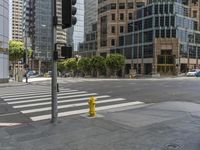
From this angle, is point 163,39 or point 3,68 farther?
point 163,39

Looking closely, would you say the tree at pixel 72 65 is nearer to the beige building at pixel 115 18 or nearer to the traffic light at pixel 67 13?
the beige building at pixel 115 18

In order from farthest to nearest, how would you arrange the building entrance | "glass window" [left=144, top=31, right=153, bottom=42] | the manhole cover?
"glass window" [left=144, top=31, right=153, bottom=42] < the building entrance < the manhole cover

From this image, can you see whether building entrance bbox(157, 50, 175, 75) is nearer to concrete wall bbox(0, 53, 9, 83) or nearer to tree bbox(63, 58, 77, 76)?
tree bbox(63, 58, 77, 76)

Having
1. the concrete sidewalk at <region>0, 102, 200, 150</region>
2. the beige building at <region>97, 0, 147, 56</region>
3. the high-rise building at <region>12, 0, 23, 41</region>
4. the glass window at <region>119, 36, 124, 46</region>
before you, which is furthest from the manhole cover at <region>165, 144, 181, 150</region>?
the high-rise building at <region>12, 0, 23, 41</region>

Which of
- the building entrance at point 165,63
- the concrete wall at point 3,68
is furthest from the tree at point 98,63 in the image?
the concrete wall at point 3,68

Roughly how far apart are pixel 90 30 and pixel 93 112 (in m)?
113

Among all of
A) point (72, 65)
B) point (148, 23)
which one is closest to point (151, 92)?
point (148, 23)

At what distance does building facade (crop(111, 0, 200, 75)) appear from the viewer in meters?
84.5

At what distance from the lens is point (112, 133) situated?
9.26 metres

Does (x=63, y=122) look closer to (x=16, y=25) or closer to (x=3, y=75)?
(x=3, y=75)

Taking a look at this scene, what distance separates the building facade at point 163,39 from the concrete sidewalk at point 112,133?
7316 cm

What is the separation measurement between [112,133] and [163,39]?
77.5 meters

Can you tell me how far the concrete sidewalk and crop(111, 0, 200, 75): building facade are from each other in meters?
73.2

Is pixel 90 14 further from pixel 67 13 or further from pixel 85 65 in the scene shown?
pixel 67 13
